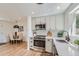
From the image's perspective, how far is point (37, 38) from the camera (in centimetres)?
151

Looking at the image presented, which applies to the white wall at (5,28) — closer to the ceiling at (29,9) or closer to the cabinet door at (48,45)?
Result: the ceiling at (29,9)

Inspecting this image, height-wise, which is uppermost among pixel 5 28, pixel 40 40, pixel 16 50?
pixel 5 28

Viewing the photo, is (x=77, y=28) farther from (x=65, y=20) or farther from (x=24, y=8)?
(x=24, y=8)

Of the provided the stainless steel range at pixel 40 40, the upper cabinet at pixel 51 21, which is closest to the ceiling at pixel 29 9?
the upper cabinet at pixel 51 21

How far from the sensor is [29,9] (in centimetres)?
133

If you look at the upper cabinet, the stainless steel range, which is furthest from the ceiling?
the stainless steel range

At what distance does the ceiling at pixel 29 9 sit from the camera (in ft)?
4.05

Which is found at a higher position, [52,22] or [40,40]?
[52,22]

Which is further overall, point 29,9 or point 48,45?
point 48,45

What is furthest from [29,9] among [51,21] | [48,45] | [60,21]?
[48,45]

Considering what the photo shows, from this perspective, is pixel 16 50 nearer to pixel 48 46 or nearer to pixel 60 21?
pixel 48 46

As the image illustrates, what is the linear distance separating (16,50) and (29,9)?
1.98ft

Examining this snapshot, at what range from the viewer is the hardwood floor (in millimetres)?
1302

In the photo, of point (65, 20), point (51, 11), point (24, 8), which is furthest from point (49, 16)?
point (24, 8)
